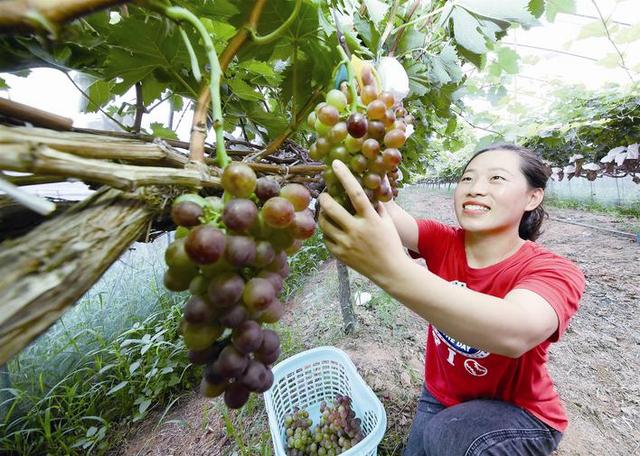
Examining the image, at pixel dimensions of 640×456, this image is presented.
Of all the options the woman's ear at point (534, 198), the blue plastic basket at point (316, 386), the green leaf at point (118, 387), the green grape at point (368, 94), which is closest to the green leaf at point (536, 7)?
the woman's ear at point (534, 198)

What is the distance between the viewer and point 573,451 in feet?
5.71

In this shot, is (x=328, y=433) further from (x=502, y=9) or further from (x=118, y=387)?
(x=502, y=9)

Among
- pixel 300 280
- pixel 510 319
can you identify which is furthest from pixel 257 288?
pixel 300 280

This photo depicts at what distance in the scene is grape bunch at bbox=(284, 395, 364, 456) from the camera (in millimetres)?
1564

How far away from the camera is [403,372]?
84.4 inches

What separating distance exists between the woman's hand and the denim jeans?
730 mm

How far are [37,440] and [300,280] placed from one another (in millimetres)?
2620

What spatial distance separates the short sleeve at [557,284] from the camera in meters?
0.78

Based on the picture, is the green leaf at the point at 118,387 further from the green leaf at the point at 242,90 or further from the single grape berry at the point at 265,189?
the single grape berry at the point at 265,189

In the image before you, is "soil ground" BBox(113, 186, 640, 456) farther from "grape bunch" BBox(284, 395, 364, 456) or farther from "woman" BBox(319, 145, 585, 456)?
"woman" BBox(319, 145, 585, 456)

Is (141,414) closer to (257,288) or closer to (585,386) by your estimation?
(257,288)

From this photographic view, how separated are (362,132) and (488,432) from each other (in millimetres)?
1027

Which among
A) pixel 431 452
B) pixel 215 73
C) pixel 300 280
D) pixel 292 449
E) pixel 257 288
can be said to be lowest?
pixel 300 280

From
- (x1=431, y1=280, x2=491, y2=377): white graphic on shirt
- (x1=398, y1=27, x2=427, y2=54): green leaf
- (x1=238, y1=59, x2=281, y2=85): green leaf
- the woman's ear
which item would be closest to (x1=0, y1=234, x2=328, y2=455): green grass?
(x1=431, y1=280, x2=491, y2=377): white graphic on shirt
